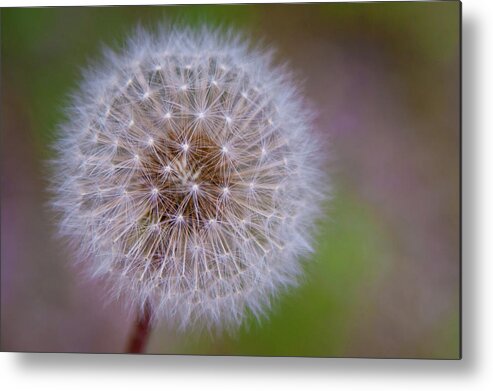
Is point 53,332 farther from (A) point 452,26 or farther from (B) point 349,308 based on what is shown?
(A) point 452,26

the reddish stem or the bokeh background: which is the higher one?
the bokeh background

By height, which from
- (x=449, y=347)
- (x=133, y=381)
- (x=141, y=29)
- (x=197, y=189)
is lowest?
(x=133, y=381)

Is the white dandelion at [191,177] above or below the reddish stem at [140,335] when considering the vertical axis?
above

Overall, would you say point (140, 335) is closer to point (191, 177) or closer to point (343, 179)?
point (191, 177)

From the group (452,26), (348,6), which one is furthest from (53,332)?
(452,26)
